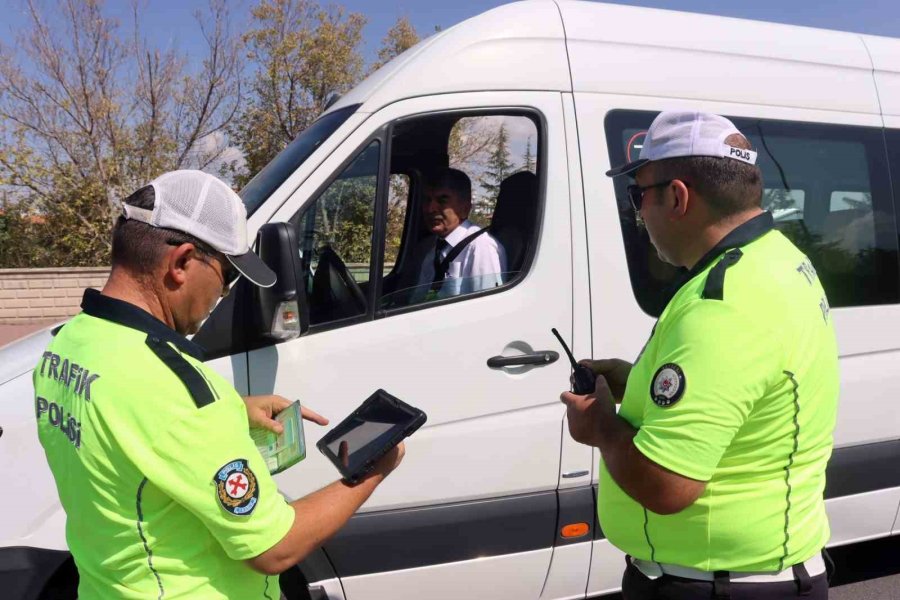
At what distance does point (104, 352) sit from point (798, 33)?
10.9 ft

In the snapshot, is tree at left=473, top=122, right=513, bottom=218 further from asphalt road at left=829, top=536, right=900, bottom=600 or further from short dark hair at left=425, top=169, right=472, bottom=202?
asphalt road at left=829, top=536, right=900, bottom=600

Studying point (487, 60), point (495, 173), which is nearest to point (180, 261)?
point (487, 60)

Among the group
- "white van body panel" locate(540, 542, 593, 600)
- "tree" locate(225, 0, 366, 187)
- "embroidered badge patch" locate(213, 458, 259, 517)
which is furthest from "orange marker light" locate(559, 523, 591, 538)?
"tree" locate(225, 0, 366, 187)

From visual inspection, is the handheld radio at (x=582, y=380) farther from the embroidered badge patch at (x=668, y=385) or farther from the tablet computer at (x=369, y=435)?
the tablet computer at (x=369, y=435)

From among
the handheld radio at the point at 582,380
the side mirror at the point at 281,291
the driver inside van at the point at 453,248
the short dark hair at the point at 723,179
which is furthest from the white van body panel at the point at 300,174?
the short dark hair at the point at 723,179

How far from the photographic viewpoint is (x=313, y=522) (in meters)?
1.44

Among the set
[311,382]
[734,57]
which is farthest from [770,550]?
[734,57]

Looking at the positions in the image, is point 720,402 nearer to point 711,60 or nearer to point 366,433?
point 366,433

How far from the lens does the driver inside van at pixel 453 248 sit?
2.96m

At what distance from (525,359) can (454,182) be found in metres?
1.04

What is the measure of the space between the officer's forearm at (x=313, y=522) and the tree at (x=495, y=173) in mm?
1898

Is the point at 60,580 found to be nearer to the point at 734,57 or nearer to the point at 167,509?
the point at 167,509

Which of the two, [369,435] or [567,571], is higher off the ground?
[369,435]

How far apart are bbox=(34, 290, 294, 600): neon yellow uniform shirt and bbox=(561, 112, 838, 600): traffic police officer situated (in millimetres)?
757
